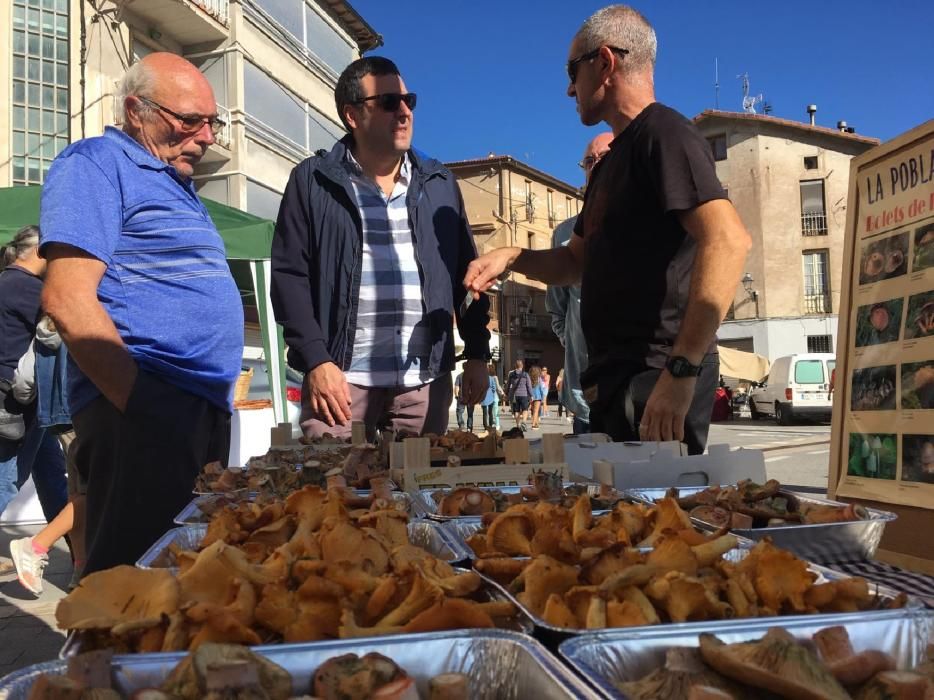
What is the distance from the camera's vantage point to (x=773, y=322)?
31.9 m

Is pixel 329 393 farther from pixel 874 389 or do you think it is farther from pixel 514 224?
pixel 514 224

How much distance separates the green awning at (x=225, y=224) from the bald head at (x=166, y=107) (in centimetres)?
431

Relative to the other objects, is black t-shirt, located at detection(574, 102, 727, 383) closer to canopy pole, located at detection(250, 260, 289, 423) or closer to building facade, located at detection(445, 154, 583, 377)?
canopy pole, located at detection(250, 260, 289, 423)

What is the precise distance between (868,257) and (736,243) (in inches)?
15.4

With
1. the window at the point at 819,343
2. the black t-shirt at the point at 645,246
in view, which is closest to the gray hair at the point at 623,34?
the black t-shirt at the point at 645,246

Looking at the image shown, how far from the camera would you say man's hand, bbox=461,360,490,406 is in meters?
3.02

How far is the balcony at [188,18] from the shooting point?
15.7m

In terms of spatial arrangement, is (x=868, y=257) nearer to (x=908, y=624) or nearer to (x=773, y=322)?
(x=908, y=624)

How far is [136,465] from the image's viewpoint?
2.04m

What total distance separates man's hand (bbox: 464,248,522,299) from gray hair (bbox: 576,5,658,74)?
73cm

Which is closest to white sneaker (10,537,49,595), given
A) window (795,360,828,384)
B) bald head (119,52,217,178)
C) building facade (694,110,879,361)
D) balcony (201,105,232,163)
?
bald head (119,52,217,178)

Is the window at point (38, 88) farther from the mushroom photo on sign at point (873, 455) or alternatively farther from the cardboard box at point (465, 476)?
the mushroom photo on sign at point (873, 455)

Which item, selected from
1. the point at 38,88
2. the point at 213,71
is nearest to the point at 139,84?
the point at 38,88

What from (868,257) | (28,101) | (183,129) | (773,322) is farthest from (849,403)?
(773,322)
